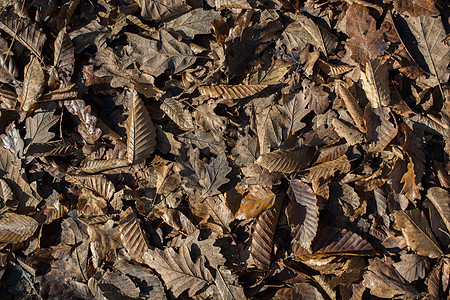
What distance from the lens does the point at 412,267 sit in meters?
2.19

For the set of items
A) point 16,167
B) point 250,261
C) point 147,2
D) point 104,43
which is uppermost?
point 147,2

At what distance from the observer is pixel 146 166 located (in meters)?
2.53

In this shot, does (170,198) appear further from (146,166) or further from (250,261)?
(250,261)

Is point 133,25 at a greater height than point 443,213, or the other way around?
point 133,25

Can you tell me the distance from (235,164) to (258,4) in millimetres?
1203

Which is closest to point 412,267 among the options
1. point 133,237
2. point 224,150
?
point 224,150

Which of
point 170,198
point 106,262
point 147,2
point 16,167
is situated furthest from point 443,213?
point 16,167

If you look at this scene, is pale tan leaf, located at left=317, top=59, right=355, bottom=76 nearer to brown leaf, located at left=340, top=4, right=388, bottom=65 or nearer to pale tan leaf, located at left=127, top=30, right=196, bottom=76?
brown leaf, located at left=340, top=4, right=388, bottom=65

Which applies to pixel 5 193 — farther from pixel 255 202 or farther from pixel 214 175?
pixel 255 202

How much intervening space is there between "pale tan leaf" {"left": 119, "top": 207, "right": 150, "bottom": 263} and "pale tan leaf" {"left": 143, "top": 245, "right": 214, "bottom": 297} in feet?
0.38

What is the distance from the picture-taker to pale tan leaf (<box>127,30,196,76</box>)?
2.53m

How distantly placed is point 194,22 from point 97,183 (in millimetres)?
1415

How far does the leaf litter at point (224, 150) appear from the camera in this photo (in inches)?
88.7

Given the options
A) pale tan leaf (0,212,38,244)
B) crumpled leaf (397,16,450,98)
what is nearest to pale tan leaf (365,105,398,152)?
crumpled leaf (397,16,450,98)
